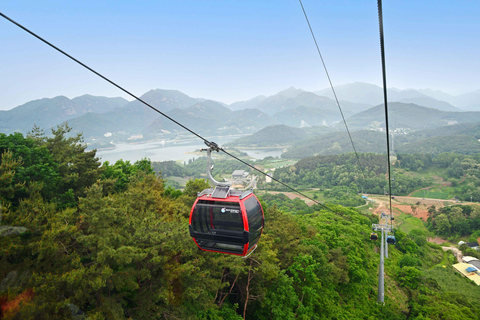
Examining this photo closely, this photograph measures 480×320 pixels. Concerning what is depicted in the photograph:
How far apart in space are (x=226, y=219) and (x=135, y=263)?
4834mm

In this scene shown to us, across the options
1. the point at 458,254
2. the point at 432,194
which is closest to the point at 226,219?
the point at 458,254

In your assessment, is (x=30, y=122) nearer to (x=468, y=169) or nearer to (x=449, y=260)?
(x=449, y=260)

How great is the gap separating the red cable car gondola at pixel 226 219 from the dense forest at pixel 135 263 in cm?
271

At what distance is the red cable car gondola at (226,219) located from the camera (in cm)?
651

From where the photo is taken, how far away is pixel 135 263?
9.34 m

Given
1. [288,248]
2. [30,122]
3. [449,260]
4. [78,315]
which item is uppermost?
[30,122]

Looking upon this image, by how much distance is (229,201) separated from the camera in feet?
21.4

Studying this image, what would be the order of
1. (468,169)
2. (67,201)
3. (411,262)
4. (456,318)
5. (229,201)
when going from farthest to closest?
(468,169) → (411,262) → (456,318) → (67,201) → (229,201)

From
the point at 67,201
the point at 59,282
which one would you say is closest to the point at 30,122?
the point at 67,201

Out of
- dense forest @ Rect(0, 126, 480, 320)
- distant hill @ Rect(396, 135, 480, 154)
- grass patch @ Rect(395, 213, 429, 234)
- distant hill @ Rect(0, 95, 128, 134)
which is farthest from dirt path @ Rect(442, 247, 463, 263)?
distant hill @ Rect(0, 95, 128, 134)

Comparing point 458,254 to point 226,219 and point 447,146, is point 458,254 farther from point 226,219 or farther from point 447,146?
point 447,146

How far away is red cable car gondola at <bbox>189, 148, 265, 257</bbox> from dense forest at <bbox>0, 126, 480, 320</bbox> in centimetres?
271

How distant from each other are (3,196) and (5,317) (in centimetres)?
702

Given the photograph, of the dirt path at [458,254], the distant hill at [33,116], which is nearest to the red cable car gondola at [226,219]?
the dirt path at [458,254]
